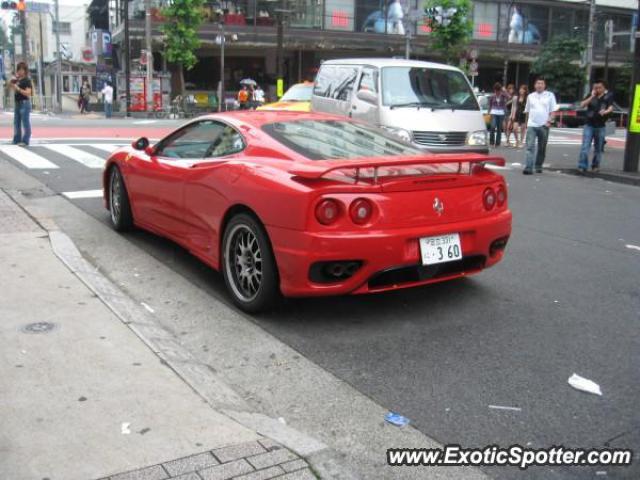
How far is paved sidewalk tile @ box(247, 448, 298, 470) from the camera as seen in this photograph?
2.84 meters

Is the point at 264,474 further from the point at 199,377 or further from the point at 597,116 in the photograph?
the point at 597,116

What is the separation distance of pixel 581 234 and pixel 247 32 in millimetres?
36665

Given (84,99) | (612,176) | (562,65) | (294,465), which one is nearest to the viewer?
(294,465)

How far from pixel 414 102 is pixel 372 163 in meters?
6.91

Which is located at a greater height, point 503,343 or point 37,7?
point 37,7

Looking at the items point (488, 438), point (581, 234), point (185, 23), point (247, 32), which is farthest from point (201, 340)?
point (247, 32)

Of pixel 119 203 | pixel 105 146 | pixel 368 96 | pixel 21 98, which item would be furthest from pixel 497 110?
pixel 119 203

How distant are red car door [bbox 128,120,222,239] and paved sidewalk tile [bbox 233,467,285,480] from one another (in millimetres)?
3237

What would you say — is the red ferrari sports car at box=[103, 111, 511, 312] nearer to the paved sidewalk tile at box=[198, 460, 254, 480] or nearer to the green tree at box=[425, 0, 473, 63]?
the paved sidewalk tile at box=[198, 460, 254, 480]

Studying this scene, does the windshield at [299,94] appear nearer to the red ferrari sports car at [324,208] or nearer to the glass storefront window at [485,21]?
the red ferrari sports car at [324,208]

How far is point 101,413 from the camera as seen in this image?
325 centimetres

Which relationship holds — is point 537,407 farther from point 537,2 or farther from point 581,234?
point 537,2

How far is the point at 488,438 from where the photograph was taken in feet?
10.7

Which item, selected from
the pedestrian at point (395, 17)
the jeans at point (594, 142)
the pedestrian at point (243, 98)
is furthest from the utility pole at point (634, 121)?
the pedestrian at point (395, 17)
